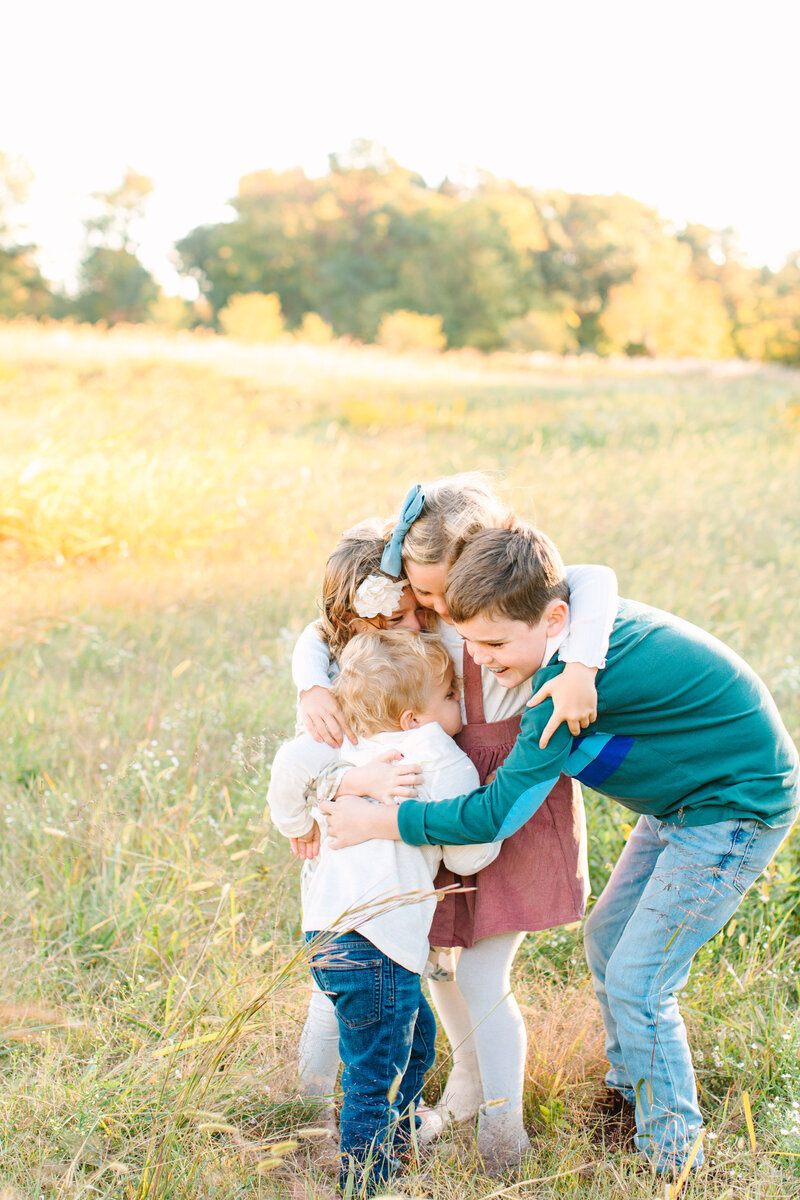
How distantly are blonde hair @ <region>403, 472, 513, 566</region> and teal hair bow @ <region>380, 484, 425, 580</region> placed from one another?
1 cm

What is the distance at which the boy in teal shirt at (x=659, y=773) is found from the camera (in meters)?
1.92

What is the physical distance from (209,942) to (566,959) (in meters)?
1.11

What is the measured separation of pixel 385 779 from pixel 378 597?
1.49 ft

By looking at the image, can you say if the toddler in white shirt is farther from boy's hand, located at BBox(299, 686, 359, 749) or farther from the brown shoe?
the brown shoe

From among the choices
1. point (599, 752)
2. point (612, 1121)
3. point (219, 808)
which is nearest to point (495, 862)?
point (599, 752)

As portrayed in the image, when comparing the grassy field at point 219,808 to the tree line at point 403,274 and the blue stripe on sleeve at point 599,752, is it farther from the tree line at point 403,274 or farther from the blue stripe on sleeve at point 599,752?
the tree line at point 403,274

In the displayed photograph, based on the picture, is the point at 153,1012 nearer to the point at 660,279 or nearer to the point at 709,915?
the point at 709,915

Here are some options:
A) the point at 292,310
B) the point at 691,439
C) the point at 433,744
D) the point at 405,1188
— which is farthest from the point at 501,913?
the point at 292,310

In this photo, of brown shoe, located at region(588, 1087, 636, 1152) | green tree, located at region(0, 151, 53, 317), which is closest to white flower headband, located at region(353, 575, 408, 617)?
brown shoe, located at region(588, 1087, 636, 1152)

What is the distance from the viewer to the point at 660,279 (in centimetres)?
4831

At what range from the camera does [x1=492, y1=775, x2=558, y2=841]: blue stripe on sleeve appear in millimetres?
1840

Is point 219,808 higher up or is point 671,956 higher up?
point 671,956

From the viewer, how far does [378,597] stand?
216cm

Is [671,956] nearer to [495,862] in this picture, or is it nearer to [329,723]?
[495,862]
